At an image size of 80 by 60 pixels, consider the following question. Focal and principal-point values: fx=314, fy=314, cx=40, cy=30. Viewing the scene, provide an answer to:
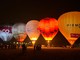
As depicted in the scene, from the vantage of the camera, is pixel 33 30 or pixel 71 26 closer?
pixel 71 26

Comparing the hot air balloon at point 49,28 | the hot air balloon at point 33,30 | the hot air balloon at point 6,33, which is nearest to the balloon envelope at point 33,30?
the hot air balloon at point 33,30

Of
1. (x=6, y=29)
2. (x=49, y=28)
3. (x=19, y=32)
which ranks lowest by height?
(x=19, y=32)

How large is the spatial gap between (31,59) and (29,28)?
3109 cm

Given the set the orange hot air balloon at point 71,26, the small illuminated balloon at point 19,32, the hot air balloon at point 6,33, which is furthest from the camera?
the hot air balloon at point 6,33

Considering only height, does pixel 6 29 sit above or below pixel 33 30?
above

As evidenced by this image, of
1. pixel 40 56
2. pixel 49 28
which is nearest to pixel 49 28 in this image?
pixel 49 28

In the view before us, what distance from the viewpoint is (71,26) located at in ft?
155

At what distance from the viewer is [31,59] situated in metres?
24.0

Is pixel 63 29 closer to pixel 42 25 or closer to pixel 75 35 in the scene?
pixel 75 35

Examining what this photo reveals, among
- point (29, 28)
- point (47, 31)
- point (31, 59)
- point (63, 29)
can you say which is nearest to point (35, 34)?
point (29, 28)

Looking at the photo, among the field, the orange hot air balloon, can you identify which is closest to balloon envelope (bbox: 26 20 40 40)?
the orange hot air balloon

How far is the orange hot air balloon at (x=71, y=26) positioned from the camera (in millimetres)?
46625

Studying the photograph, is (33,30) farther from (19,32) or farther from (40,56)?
(40,56)

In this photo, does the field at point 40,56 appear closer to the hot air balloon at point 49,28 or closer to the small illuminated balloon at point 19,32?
the hot air balloon at point 49,28
